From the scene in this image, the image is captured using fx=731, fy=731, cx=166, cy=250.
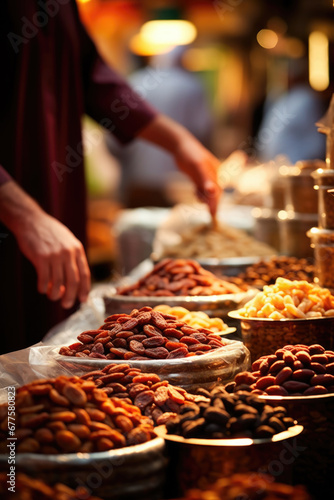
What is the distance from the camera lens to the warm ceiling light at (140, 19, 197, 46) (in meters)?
7.18

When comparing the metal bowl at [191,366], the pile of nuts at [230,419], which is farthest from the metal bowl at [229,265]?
the pile of nuts at [230,419]

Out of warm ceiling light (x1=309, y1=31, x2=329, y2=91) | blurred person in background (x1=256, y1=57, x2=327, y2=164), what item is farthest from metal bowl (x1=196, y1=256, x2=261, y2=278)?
warm ceiling light (x1=309, y1=31, x2=329, y2=91)

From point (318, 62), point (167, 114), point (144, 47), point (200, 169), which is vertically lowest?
point (200, 169)

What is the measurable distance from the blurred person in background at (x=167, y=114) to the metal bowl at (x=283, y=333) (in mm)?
3785

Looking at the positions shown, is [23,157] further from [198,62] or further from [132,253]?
[198,62]

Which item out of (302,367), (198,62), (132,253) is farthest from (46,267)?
(198,62)

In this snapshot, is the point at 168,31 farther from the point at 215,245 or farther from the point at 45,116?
the point at 215,245

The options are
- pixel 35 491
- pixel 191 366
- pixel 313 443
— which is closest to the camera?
pixel 35 491

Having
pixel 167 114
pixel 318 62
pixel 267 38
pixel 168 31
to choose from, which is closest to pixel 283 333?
pixel 167 114

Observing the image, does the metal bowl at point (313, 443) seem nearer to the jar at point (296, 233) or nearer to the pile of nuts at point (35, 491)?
the pile of nuts at point (35, 491)

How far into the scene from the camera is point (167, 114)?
5730 mm

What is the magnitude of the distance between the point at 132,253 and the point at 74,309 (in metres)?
1.20

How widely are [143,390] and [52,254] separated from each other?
56 cm

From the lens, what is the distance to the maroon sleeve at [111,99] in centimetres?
257
